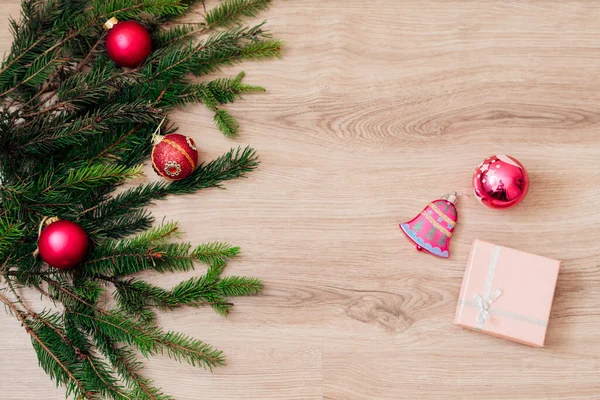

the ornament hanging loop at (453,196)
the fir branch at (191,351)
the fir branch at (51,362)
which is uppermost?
the ornament hanging loop at (453,196)

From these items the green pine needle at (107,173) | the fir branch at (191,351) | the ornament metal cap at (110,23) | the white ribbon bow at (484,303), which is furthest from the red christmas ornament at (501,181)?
the ornament metal cap at (110,23)

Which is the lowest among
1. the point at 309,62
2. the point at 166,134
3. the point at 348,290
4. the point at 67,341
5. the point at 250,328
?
the point at 67,341

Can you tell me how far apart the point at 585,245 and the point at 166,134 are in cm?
81

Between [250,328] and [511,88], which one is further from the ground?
[511,88]

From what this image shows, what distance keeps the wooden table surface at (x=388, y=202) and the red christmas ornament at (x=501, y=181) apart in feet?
0.18

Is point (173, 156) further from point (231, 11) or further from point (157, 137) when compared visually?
point (231, 11)

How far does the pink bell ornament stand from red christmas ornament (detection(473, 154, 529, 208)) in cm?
6

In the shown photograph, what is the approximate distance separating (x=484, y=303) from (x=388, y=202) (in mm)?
251

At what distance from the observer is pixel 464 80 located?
1066 millimetres

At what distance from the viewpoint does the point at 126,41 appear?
968mm

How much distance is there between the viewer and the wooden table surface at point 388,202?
1037 millimetres

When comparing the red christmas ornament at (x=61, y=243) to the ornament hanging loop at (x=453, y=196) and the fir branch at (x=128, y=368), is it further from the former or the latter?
the ornament hanging loop at (x=453, y=196)

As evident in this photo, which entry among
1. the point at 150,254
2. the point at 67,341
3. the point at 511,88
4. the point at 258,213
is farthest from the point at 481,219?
the point at 67,341

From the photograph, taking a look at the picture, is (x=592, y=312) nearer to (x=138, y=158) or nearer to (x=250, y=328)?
(x=250, y=328)
